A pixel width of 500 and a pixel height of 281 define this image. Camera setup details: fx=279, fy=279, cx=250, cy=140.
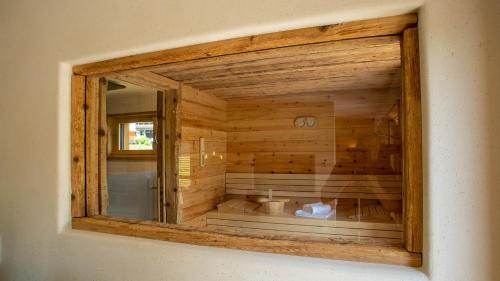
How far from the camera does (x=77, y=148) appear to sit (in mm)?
1390

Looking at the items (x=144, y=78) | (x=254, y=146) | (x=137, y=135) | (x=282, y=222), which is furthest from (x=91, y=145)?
(x=254, y=146)

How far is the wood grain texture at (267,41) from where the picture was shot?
0.87 meters

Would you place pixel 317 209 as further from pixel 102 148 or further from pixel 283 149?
pixel 102 148

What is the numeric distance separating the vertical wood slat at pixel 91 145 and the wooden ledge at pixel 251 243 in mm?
103

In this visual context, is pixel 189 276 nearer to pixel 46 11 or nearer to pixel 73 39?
pixel 73 39

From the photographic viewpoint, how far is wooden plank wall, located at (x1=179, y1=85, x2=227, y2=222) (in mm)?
2758

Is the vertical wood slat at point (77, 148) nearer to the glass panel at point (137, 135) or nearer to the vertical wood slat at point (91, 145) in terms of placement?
the vertical wood slat at point (91, 145)

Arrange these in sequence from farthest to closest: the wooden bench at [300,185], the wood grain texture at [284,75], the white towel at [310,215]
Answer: the wooden bench at [300,185]
the white towel at [310,215]
the wood grain texture at [284,75]

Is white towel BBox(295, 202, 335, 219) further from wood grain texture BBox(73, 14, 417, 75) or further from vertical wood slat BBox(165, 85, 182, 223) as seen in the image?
wood grain texture BBox(73, 14, 417, 75)

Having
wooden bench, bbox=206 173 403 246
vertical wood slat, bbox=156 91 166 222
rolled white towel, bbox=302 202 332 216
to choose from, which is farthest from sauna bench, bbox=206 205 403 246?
vertical wood slat, bbox=156 91 166 222

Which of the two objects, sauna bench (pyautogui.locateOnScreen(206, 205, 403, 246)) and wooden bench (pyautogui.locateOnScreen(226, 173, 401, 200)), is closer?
sauna bench (pyautogui.locateOnScreen(206, 205, 403, 246))

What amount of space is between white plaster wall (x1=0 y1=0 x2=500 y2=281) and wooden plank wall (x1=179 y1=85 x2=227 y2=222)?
1.23 m

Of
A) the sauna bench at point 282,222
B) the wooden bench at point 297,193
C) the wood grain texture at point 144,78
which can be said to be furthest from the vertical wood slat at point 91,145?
the wooden bench at point 297,193

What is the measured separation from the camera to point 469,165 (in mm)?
772
